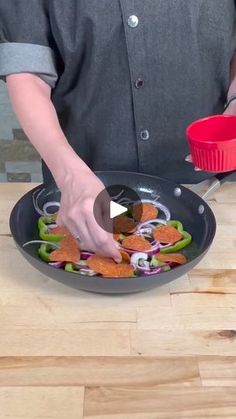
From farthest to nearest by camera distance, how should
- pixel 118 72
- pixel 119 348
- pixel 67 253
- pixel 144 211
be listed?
1. pixel 118 72
2. pixel 144 211
3. pixel 67 253
4. pixel 119 348

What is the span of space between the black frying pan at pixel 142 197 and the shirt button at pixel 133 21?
26 cm

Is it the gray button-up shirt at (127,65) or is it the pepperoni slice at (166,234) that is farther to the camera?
the gray button-up shirt at (127,65)

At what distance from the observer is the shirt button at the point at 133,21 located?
976mm

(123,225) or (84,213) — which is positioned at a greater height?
(84,213)

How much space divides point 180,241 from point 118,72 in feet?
1.18

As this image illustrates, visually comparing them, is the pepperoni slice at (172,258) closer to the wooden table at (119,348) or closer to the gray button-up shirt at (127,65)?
the wooden table at (119,348)

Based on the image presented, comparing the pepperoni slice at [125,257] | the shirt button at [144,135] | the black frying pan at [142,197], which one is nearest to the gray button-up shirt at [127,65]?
the shirt button at [144,135]

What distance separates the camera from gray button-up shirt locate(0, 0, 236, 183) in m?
0.97

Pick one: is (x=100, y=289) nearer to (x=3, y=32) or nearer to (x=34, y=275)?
(x=34, y=275)

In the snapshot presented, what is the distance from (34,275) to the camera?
2.71ft

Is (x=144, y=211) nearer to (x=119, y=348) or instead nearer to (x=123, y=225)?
(x=123, y=225)

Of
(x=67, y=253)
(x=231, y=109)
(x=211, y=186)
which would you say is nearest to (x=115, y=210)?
(x=67, y=253)

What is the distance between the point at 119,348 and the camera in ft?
2.27

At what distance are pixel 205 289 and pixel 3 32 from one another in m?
0.56
